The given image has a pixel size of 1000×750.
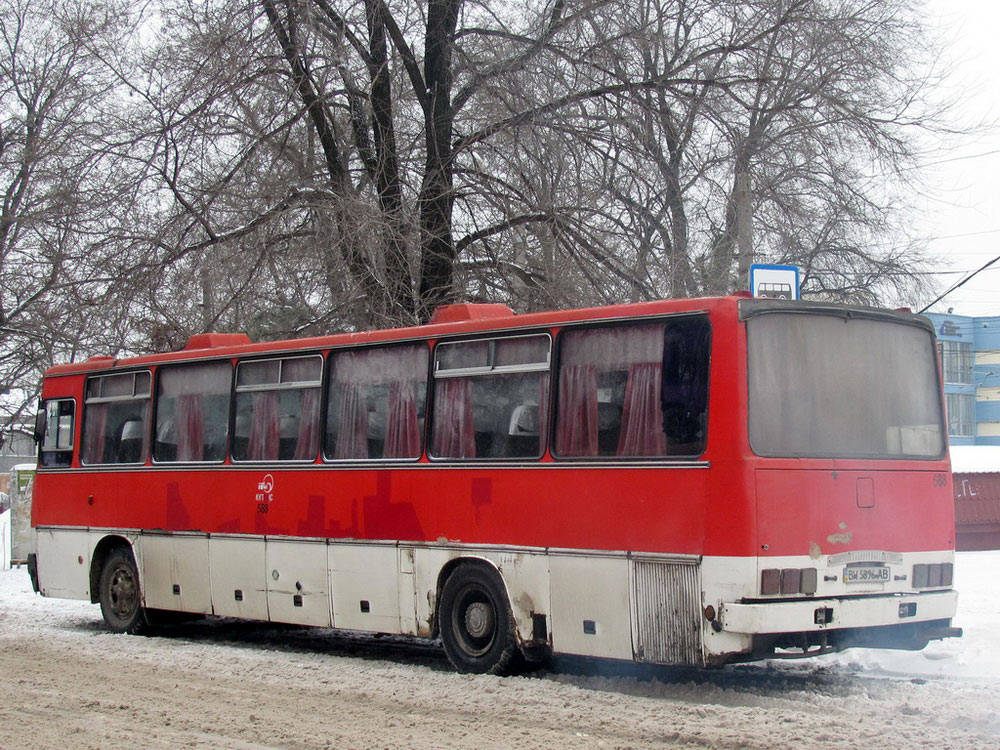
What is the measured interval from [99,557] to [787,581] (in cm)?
912

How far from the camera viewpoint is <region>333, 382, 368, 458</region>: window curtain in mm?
12039

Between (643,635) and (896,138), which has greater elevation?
(896,138)

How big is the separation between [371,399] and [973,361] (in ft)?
219

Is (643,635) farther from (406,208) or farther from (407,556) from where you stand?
(406,208)

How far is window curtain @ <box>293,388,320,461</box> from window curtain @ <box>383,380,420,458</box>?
1.05m

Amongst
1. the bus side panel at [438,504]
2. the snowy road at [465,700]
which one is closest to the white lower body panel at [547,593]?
the bus side panel at [438,504]

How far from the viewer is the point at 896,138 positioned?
1755 centimetres

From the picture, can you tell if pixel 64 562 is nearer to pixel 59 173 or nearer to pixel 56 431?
→ pixel 56 431

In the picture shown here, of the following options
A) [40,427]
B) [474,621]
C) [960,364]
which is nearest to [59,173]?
[40,427]

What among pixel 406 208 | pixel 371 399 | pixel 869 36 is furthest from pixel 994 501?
pixel 371 399

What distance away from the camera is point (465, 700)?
30.6 feet

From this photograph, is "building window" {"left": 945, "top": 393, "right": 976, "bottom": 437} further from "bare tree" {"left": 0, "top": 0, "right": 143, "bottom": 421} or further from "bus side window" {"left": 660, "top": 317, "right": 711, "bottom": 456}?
"bus side window" {"left": 660, "top": 317, "right": 711, "bottom": 456}

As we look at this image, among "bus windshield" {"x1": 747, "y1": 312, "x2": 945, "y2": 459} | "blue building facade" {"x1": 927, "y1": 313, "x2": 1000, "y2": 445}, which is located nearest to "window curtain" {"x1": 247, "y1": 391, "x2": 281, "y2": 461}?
"bus windshield" {"x1": 747, "y1": 312, "x2": 945, "y2": 459}

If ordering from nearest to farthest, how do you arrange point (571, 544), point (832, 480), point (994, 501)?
point (832, 480) → point (571, 544) → point (994, 501)
